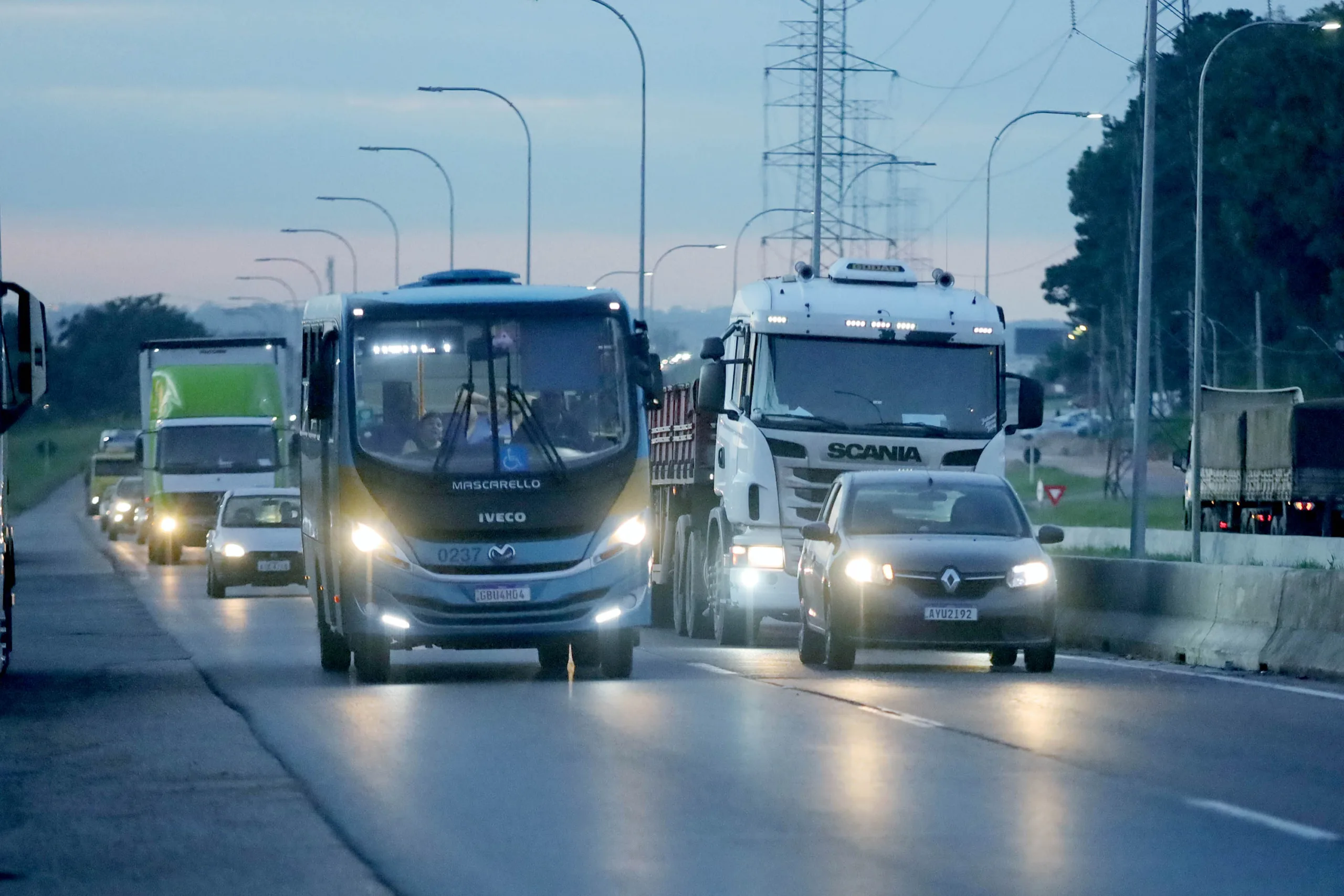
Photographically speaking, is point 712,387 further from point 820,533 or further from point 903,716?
point 903,716

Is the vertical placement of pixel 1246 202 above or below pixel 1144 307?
above

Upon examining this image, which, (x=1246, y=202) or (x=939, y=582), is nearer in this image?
(x=939, y=582)

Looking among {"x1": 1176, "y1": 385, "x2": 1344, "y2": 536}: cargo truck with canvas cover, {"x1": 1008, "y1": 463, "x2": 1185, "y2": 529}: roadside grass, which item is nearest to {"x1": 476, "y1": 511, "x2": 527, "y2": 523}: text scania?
{"x1": 1176, "y1": 385, "x2": 1344, "y2": 536}: cargo truck with canvas cover

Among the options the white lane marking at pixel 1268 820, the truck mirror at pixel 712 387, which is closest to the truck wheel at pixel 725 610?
the truck mirror at pixel 712 387

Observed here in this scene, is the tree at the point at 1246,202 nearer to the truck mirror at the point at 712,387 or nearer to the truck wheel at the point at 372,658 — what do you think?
the truck mirror at the point at 712,387

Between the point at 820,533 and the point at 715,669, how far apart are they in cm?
134

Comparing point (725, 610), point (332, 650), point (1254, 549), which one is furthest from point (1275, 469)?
point (332, 650)

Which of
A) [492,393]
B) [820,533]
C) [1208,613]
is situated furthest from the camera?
[1208,613]

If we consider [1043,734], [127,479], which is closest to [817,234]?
[1043,734]

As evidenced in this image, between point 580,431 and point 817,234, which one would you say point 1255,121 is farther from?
point 580,431

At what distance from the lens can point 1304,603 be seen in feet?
61.9

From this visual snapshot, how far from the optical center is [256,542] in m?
38.0

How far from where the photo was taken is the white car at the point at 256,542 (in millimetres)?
37406

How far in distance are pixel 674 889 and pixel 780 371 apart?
15002 millimetres
